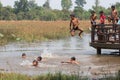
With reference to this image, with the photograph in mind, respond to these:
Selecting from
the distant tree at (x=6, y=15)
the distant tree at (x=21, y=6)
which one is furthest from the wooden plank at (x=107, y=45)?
the distant tree at (x=21, y=6)

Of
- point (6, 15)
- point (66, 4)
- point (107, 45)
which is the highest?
point (66, 4)

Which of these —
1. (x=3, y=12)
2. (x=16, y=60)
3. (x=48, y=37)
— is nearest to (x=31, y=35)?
(x=48, y=37)

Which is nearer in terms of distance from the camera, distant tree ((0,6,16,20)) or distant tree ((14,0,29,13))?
distant tree ((0,6,16,20))

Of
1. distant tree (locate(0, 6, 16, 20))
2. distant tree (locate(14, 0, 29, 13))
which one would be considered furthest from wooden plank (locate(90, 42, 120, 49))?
distant tree (locate(14, 0, 29, 13))

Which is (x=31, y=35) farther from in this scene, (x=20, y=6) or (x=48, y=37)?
(x=20, y=6)

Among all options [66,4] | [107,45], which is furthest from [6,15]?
[107,45]

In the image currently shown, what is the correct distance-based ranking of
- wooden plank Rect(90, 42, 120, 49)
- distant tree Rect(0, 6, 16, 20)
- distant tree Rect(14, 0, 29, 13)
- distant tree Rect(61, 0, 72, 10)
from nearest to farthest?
wooden plank Rect(90, 42, 120, 49) → distant tree Rect(0, 6, 16, 20) → distant tree Rect(14, 0, 29, 13) → distant tree Rect(61, 0, 72, 10)

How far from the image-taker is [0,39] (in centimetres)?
2909

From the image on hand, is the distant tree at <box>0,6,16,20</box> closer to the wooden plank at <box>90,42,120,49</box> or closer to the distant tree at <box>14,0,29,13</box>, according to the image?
the distant tree at <box>14,0,29,13</box>

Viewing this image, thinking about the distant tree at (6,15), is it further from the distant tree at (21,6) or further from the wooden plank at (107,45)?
the wooden plank at (107,45)

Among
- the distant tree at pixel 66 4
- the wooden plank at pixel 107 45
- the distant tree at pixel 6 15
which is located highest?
the distant tree at pixel 66 4

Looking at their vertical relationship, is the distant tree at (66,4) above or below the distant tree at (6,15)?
above

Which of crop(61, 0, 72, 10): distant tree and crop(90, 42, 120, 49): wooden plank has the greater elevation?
crop(61, 0, 72, 10): distant tree

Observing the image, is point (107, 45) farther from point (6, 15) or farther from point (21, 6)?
point (21, 6)
